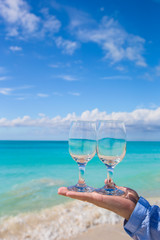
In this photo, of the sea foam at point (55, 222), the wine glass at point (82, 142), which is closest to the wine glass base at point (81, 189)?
the wine glass at point (82, 142)

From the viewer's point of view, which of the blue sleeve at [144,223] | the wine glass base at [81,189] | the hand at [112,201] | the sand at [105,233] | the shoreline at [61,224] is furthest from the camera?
the shoreline at [61,224]

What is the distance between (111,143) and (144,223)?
54 cm

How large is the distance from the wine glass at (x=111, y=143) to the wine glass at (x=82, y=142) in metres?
0.05

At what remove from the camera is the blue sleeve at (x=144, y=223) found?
57.6 inches

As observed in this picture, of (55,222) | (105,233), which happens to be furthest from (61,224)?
(105,233)

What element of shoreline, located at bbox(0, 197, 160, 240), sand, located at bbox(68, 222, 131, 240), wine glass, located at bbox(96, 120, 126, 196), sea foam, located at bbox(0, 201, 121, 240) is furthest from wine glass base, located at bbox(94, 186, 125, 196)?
sea foam, located at bbox(0, 201, 121, 240)

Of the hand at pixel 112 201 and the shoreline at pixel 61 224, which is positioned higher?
the hand at pixel 112 201

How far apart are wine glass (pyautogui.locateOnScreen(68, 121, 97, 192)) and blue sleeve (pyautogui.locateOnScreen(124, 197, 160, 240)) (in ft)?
1.13

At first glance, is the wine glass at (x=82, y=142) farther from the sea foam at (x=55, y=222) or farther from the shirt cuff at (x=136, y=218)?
the sea foam at (x=55, y=222)

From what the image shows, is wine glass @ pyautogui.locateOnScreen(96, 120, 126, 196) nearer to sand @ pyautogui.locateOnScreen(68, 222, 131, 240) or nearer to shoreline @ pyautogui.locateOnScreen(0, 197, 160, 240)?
sand @ pyautogui.locateOnScreen(68, 222, 131, 240)

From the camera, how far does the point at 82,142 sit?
5.64ft

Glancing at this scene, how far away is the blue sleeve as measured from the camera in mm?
1464

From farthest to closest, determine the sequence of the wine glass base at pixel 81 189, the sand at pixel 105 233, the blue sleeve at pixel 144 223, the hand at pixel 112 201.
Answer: the sand at pixel 105 233, the wine glass base at pixel 81 189, the hand at pixel 112 201, the blue sleeve at pixel 144 223

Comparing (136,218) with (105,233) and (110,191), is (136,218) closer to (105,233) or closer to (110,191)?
(110,191)
